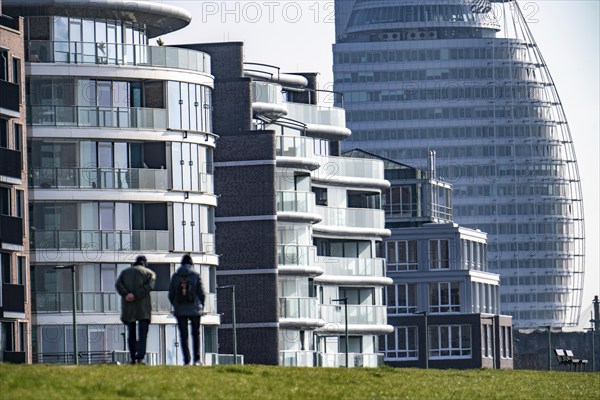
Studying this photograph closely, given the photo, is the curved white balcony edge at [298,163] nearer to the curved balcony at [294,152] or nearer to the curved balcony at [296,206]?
the curved balcony at [294,152]

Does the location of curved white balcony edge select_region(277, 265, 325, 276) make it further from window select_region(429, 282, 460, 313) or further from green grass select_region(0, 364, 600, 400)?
green grass select_region(0, 364, 600, 400)

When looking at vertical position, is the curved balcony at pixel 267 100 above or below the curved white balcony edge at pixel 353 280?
above

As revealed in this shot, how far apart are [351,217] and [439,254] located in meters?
26.4

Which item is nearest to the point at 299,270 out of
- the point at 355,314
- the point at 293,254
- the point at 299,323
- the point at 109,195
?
the point at 293,254

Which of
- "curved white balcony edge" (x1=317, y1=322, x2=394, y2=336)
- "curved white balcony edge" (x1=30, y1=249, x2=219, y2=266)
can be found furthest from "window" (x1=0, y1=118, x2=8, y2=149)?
"curved white balcony edge" (x1=317, y1=322, x2=394, y2=336)

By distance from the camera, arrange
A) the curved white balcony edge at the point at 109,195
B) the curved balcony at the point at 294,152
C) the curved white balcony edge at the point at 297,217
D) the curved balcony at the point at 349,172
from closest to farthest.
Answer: the curved white balcony edge at the point at 109,195, the curved white balcony edge at the point at 297,217, the curved balcony at the point at 294,152, the curved balcony at the point at 349,172

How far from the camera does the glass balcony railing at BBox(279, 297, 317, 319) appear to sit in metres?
103

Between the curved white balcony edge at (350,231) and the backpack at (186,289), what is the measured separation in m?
68.5

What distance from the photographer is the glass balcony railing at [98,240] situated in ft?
287

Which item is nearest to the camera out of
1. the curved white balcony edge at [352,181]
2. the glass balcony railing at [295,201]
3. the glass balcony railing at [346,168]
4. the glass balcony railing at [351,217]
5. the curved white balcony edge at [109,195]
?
the curved white balcony edge at [109,195]

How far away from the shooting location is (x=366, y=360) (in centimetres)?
11675

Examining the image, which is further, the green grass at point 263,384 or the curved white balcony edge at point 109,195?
the curved white balcony edge at point 109,195

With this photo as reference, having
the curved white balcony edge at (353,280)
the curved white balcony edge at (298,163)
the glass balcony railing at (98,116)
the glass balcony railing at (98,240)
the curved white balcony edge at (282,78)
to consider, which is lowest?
the curved white balcony edge at (353,280)

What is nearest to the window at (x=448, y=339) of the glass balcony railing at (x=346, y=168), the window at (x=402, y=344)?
the window at (x=402, y=344)
